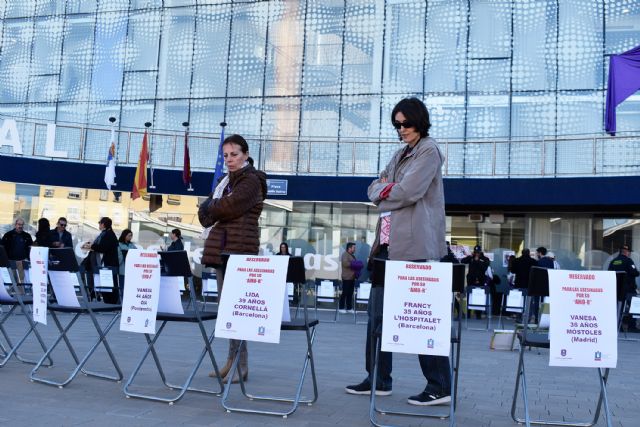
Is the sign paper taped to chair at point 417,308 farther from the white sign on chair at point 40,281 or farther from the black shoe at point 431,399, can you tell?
the white sign on chair at point 40,281

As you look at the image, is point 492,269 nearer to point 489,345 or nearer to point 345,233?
point 345,233

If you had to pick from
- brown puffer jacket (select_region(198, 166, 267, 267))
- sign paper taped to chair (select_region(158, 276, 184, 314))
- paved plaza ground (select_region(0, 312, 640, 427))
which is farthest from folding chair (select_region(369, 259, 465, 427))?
sign paper taped to chair (select_region(158, 276, 184, 314))

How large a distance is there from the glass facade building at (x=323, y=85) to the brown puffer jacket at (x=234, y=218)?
14.3 meters

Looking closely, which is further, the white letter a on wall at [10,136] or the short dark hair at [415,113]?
the white letter a on wall at [10,136]

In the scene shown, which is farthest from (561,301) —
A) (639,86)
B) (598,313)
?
(639,86)

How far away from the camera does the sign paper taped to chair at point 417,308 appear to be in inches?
189

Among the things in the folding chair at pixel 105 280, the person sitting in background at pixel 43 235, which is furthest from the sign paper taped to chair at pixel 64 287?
the person sitting in background at pixel 43 235

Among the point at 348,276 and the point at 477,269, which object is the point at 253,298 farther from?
the point at 348,276

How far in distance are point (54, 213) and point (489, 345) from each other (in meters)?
14.2

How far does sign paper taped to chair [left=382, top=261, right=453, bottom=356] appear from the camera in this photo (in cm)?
481

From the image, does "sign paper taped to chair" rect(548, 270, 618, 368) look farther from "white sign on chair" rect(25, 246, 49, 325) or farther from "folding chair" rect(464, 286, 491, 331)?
"folding chair" rect(464, 286, 491, 331)

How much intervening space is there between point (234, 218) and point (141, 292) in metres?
1.03

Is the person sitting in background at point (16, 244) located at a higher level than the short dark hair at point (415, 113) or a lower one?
lower

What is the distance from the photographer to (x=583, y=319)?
480 centimetres
